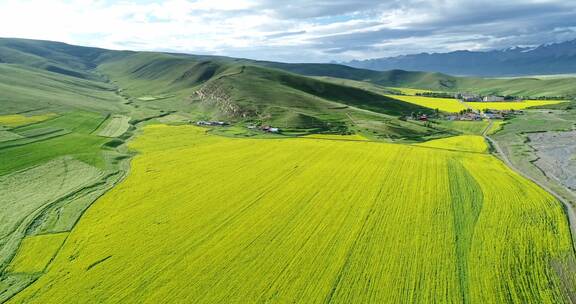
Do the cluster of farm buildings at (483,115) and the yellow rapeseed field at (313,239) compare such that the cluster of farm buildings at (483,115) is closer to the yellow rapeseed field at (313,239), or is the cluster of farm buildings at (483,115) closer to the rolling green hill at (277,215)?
the rolling green hill at (277,215)

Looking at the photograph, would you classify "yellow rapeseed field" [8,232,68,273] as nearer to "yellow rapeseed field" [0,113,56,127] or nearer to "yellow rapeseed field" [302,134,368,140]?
"yellow rapeseed field" [302,134,368,140]

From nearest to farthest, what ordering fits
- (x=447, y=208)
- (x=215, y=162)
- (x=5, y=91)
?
(x=447, y=208), (x=215, y=162), (x=5, y=91)

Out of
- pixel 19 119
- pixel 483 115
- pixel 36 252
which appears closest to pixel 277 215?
pixel 36 252

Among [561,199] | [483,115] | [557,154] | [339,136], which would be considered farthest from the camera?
[483,115]

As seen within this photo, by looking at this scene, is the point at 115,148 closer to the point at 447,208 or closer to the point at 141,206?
Result: the point at 141,206

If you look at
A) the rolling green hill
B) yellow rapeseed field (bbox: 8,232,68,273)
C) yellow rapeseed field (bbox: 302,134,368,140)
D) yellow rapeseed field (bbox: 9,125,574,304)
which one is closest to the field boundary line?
yellow rapeseed field (bbox: 9,125,574,304)

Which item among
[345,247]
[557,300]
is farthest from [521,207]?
[345,247]

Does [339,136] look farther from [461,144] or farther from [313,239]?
[313,239]
